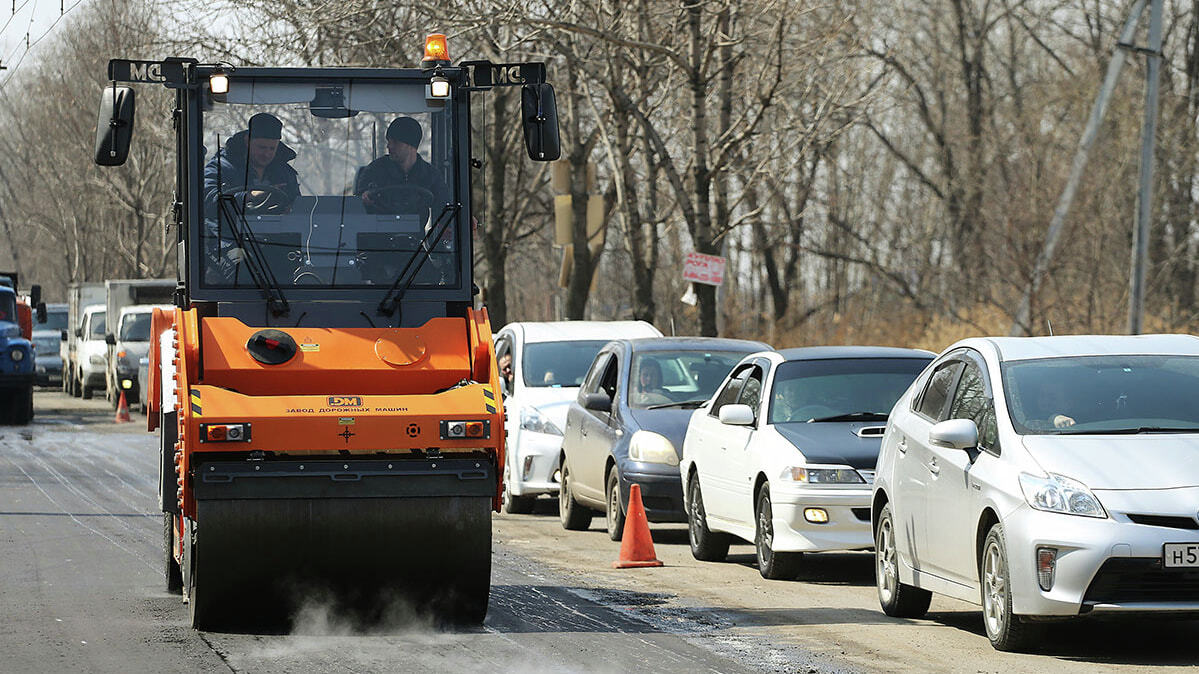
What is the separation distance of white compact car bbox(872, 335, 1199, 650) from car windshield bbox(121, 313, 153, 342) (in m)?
29.5

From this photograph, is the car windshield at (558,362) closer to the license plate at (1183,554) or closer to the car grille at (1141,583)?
the car grille at (1141,583)

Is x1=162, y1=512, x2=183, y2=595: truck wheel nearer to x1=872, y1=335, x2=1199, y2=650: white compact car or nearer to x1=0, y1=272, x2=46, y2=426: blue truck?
x1=872, y1=335, x2=1199, y2=650: white compact car

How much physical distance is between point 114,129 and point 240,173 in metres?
0.80

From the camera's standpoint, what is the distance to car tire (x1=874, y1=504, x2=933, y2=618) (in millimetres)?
10445

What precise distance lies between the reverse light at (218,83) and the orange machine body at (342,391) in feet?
4.03

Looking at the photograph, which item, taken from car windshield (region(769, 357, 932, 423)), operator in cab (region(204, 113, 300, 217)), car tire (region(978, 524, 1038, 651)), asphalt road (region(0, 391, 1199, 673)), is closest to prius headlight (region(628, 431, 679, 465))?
asphalt road (region(0, 391, 1199, 673))

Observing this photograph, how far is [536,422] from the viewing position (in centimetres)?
1788

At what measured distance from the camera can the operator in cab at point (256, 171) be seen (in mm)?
10242

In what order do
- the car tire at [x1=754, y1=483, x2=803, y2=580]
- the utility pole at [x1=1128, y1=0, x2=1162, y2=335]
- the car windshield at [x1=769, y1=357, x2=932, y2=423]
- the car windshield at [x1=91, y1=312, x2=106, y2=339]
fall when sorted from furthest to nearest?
the car windshield at [x1=91, y1=312, x2=106, y2=339] < the utility pole at [x1=1128, y1=0, x2=1162, y2=335] < the car windshield at [x1=769, y1=357, x2=932, y2=423] < the car tire at [x1=754, y1=483, x2=803, y2=580]

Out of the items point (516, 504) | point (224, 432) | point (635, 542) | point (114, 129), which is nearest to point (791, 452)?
point (635, 542)

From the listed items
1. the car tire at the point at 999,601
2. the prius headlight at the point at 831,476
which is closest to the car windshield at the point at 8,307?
the prius headlight at the point at 831,476

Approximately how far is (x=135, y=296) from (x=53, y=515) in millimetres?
24654

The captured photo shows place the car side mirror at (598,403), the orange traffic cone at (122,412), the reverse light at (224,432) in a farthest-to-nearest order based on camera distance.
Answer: the orange traffic cone at (122,412), the car side mirror at (598,403), the reverse light at (224,432)

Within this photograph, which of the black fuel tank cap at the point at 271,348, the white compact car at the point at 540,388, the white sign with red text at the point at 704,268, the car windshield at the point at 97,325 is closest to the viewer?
the black fuel tank cap at the point at 271,348
